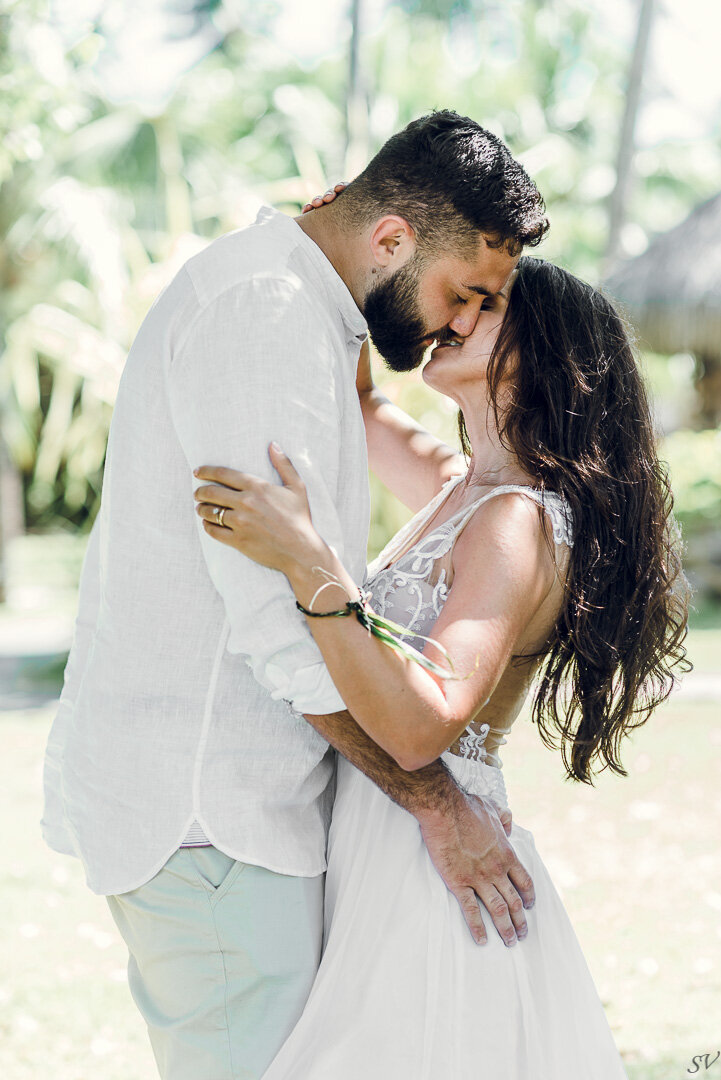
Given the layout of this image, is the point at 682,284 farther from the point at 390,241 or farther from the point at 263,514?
the point at 263,514

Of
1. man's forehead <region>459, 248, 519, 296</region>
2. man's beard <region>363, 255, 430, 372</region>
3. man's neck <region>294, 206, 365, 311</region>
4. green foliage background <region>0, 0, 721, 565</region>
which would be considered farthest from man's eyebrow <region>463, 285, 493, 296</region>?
green foliage background <region>0, 0, 721, 565</region>

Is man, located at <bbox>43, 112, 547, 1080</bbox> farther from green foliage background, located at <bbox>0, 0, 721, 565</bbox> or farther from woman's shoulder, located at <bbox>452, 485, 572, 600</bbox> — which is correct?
green foliage background, located at <bbox>0, 0, 721, 565</bbox>

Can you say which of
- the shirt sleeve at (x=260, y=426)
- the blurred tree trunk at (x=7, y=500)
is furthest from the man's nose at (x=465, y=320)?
Answer: the blurred tree trunk at (x=7, y=500)

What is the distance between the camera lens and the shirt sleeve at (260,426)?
1869mm

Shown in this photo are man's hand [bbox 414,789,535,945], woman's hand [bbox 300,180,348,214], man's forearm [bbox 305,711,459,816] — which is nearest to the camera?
man's forearm [bbox 305,711,459,816]

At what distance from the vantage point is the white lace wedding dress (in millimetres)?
2041

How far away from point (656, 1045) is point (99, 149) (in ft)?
47.5

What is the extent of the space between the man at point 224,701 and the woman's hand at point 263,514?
0.11 feet

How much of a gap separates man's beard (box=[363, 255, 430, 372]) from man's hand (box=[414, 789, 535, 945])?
3.13ft

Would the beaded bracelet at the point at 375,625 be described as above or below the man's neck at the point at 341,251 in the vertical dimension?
below

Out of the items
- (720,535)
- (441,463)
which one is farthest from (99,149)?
(441,463)

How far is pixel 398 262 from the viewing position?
2.26m

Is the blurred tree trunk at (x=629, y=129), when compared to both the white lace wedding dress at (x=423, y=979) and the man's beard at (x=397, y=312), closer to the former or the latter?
the man's beard at (x=397, y=312)

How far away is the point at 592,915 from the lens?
17.1 ft
